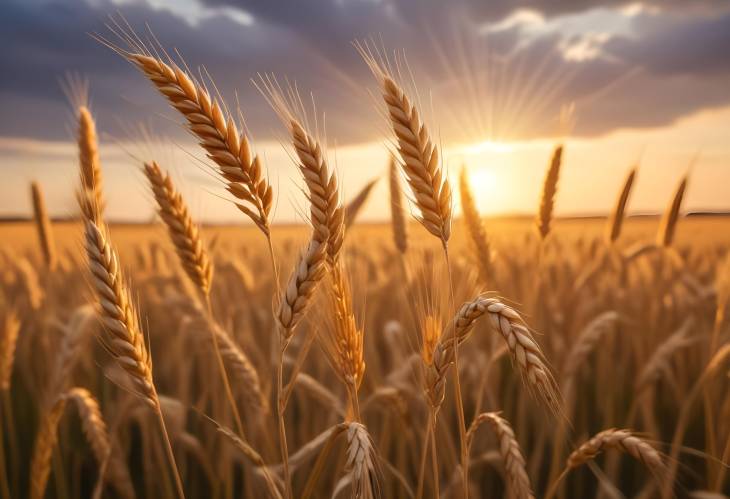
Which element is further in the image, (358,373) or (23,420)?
(23,420)

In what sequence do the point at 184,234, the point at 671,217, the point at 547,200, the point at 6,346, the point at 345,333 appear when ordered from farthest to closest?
1. the point at 671,217
2. the point at 547,200
3. the point at 6,346
4. the point at 184,234
5. the point at 345,333

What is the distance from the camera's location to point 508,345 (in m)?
1.18

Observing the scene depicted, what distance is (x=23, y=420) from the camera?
12.0 ft

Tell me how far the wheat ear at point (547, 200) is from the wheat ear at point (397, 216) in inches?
23.2

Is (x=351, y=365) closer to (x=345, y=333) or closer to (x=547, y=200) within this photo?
(x=345, y=333)

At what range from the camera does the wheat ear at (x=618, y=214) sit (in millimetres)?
3447

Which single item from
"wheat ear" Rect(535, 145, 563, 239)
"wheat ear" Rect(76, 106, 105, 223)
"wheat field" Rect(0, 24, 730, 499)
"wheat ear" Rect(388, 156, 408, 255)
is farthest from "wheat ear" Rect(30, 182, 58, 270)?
"wheat ear" Rect(535, 145, 563, 239)

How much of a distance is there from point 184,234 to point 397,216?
1.30 m

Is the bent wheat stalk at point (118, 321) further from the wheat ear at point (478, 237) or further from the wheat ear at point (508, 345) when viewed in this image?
the wheat ear at point (478, 237)

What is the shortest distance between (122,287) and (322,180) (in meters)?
0.51

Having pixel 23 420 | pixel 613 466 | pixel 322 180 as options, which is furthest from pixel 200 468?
pixel 322 180

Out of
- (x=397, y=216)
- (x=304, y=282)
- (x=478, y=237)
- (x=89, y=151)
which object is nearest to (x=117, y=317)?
(x=304, y=282)

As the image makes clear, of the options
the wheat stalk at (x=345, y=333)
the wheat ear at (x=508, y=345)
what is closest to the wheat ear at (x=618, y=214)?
the wheat ear at (x=508, y=345)

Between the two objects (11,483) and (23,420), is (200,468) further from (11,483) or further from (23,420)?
(23,420)
